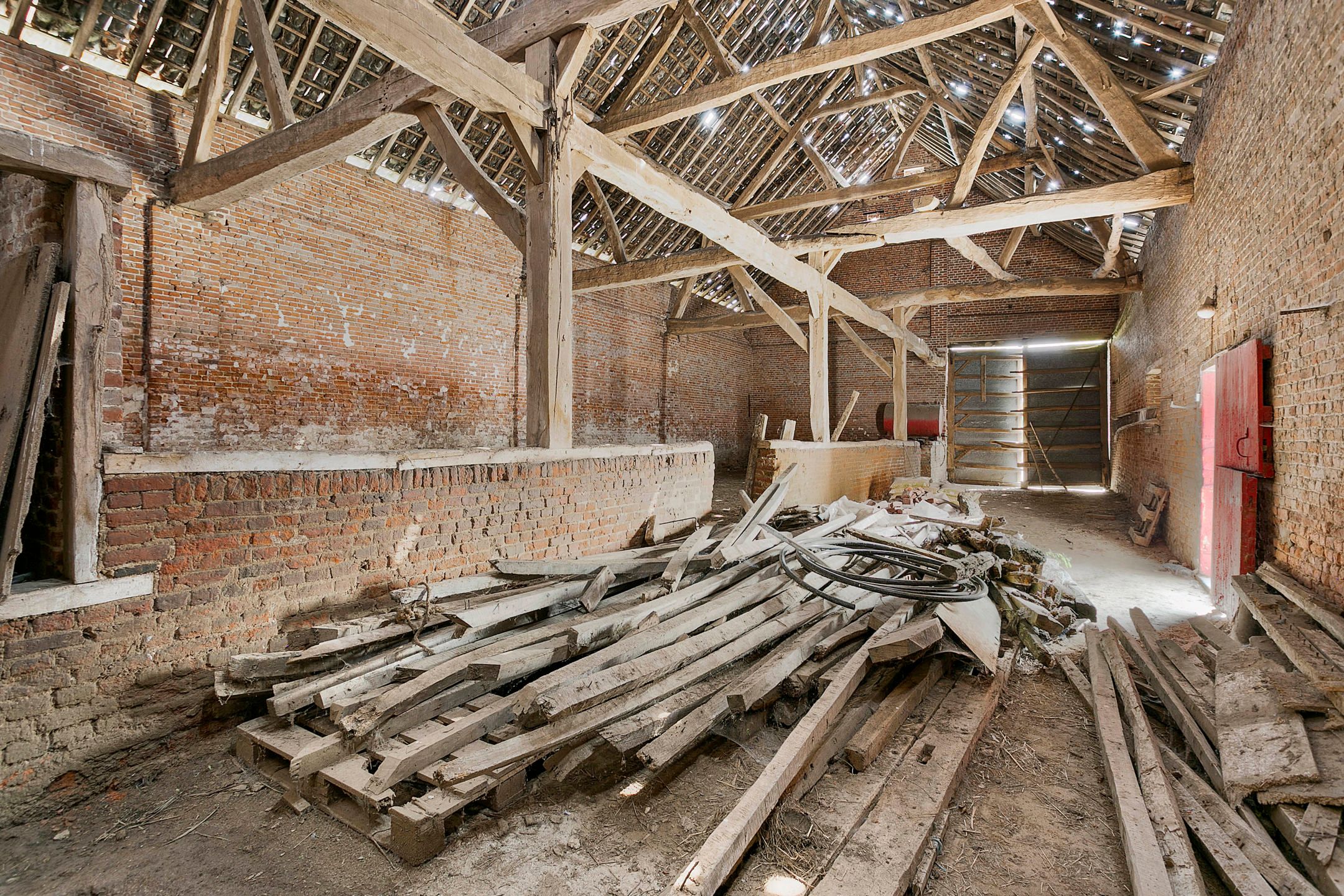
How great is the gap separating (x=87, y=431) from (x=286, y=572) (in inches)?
39.8

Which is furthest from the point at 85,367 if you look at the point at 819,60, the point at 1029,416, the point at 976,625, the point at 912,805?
the point at 1029,416

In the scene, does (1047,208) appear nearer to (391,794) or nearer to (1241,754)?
(1241,754)

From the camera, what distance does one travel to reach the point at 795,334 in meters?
9.32

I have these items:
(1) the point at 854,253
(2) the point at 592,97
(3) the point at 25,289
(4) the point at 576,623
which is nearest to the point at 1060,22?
(2) the point at 592,97

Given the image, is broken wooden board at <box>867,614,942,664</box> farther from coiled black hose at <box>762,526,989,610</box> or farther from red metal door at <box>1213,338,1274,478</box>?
red metal door at <box>1213,338,1274,478</box>

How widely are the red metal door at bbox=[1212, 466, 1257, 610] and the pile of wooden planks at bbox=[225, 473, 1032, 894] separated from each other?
7.02ft

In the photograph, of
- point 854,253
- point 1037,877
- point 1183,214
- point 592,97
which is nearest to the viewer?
point 1037,877

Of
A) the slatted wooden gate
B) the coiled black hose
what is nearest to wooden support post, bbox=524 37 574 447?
the coiled black hose

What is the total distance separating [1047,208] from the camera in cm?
606

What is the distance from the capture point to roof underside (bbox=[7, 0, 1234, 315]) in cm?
529

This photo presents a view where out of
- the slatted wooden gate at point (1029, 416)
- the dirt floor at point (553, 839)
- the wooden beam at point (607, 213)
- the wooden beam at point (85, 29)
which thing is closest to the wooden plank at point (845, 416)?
the slatted wooden gate at point (1029, 416)

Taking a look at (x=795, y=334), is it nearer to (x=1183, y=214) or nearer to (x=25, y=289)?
(x=1183, y=214)

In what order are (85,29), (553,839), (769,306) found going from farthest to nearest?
(769,306) → (85,29) → (553,839)

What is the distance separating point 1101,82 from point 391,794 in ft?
23.6
